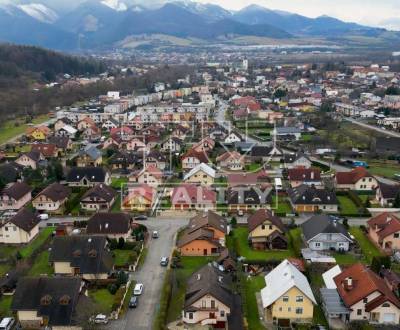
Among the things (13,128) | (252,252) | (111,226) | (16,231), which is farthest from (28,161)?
(252,252)

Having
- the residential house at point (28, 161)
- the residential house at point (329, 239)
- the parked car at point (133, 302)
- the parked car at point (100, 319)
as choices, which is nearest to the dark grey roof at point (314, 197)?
the residential house at point (329, 239)

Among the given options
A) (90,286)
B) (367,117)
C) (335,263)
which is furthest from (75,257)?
(367,117)

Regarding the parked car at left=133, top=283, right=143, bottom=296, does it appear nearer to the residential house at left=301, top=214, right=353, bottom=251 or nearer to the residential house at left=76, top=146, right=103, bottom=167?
the residential house at left=301, top=214, right=353, bottom=251

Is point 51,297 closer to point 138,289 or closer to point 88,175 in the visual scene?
point 138,289

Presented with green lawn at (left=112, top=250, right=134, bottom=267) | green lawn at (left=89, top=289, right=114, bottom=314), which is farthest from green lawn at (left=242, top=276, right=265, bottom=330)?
green lawn at (left=112, top=250, right=134, bottom=267)

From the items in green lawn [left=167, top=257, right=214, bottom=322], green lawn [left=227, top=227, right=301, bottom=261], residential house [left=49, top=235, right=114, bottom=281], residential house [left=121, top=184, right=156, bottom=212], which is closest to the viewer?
green lawn [left=167, top=257, right=214, bottom=322]

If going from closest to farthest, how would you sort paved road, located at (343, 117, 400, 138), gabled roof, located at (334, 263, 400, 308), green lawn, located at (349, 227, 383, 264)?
gabled roof, located at (334, 263, 400, 308)
green lawn, located at (349, 227, 383, 264)
paved road, located at (343, 117, 400, 138)
